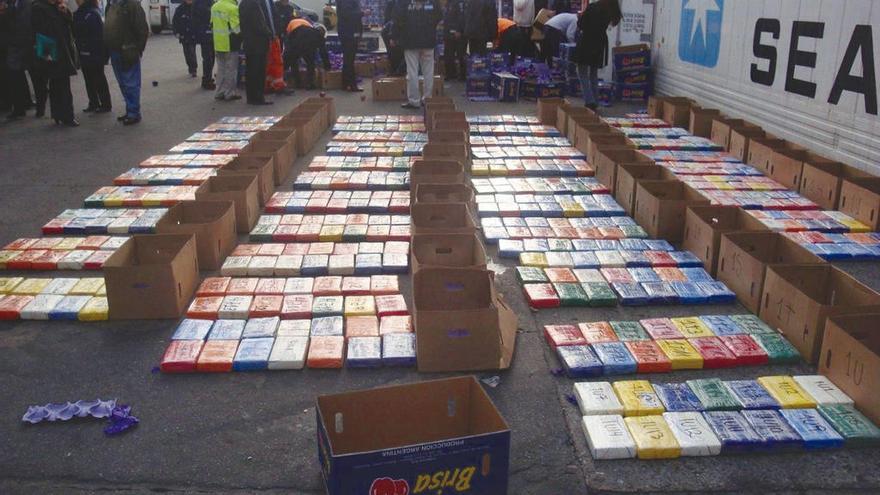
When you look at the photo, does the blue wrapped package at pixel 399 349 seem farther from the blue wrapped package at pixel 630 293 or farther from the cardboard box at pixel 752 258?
the cardboard box at pixel 752 258

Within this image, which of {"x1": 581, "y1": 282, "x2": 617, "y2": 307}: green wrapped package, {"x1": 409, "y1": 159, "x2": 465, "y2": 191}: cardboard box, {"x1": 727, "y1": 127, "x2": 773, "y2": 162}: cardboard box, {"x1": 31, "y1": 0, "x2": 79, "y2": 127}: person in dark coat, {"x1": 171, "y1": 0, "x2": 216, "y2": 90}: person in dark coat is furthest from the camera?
{"x1": 171, "y1": 0, "x2": 216, "y2": 90}: person in dark coat

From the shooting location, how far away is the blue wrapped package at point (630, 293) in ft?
16.8

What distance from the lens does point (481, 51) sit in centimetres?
1611

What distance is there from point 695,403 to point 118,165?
23.6ft

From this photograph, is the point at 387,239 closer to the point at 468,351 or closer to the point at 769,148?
the point at 468,351

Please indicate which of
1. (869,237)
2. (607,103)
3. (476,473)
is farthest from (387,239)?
(607,103)

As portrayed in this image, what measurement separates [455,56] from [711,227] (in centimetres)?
1210

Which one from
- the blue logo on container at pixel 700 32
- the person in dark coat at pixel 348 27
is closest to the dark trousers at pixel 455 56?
the person in dark coat at pixel 348 27

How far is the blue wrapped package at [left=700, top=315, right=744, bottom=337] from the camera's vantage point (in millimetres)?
4633

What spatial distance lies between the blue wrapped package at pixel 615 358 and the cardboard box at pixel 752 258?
1109 mm

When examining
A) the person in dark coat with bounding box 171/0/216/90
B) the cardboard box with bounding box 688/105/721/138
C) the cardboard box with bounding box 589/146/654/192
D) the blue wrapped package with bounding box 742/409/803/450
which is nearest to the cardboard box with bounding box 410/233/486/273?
the blue wrapped package with bounding box 742/409/803/450

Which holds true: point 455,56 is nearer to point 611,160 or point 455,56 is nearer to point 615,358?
point 611,160

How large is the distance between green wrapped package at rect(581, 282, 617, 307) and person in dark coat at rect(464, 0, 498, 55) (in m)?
11.3

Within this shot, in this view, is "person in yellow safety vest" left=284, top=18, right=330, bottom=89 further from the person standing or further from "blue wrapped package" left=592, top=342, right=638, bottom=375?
"blue wrapped package" left=592, top=342, right=638, bottom=375
